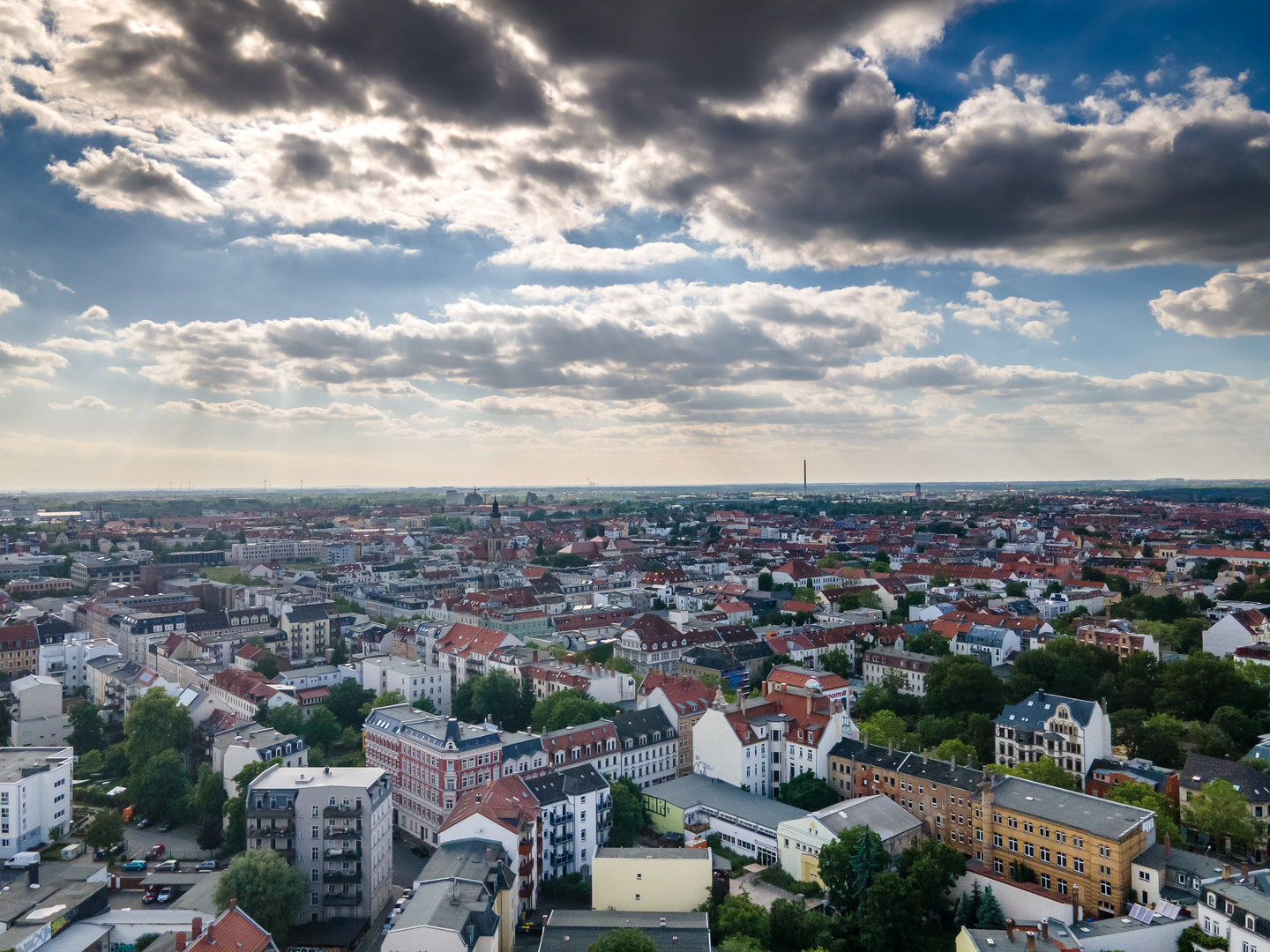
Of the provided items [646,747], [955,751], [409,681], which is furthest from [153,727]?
[955,751]

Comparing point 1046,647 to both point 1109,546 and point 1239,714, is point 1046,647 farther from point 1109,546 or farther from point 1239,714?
point 1109,546

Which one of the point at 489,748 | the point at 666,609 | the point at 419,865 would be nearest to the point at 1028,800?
the point at 489,748

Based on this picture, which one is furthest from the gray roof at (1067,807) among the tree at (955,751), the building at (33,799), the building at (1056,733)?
the building at (33,799)

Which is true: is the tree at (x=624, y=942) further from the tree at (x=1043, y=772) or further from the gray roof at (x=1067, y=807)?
the tree at (x=1043, y=772)

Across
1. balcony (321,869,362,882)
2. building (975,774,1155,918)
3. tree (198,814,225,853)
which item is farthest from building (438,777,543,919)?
building (975,774,1155,918)

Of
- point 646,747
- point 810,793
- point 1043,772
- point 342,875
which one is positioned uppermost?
point 1043,772

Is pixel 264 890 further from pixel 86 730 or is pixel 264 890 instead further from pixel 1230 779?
pixel 1230 779
